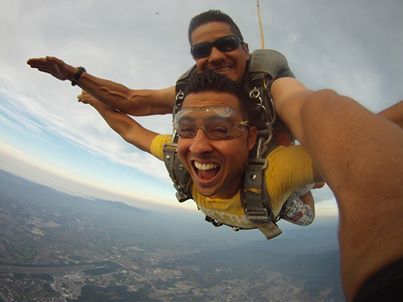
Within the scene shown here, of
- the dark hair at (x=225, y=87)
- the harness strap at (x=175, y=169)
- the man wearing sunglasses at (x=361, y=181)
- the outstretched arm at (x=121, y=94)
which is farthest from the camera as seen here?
the outstretched arm at (x=121, y=94)

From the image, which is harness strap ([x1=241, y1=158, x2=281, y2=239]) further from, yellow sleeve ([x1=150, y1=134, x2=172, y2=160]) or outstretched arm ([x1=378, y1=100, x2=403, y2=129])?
yellow sleeve ([x1=150, y1=134, x2=172, y2=160])

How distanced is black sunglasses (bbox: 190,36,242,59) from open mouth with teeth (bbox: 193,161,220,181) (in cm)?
134

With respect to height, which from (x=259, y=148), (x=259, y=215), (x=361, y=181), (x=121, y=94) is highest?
(x=121, y=94)

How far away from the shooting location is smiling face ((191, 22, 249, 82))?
270 cm

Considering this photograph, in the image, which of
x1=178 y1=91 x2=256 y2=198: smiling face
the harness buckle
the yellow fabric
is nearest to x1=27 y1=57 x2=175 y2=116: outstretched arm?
x1=178 y1=91 x2=256 y2=198: smiling face

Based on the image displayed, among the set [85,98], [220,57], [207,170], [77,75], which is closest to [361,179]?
[207,170]

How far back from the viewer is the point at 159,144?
10.2 ft

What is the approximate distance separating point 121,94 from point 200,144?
1.87 meters

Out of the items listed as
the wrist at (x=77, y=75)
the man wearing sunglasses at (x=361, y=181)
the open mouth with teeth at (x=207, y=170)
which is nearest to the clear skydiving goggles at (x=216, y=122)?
the open mouth with teeth at (x=207, y=170)

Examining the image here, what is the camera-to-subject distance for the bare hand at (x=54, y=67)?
3.18m

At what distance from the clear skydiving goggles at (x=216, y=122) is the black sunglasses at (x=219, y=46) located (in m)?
0.85

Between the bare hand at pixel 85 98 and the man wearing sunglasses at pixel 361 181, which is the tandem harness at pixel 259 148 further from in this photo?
the bare hand at pixel 85 98

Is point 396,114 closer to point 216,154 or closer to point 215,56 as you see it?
point 216,154

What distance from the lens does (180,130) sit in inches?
97.1
